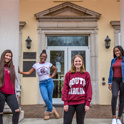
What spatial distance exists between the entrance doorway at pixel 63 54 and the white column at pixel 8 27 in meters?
3.53

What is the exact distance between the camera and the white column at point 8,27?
4398mm

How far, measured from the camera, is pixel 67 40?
8.10 meters

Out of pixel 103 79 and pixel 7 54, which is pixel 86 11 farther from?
pixel 7 54

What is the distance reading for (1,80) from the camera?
3240mm

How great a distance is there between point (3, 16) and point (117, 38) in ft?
16.8

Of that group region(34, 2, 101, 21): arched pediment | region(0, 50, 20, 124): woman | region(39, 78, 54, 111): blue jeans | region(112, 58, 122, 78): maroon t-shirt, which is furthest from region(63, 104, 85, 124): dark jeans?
region(34, 2, 101, 21): arched pediment

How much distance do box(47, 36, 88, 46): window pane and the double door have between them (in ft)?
0.64

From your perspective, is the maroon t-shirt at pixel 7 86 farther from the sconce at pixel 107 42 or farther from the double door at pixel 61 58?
the sconce at pixel 107 42

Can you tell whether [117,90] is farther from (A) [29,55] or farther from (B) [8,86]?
(A) [29,55]

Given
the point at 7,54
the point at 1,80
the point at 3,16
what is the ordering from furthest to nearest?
1. the point at 3,16
2. the point at 7,54
3. the point at 1,80

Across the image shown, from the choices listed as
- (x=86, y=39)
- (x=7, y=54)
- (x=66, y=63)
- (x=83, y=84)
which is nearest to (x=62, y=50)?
(x=66, y=63)

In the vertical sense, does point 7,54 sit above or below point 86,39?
below

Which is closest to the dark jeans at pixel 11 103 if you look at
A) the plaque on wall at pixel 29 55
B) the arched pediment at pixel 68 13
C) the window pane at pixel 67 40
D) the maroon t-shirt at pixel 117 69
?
the maroon t-shirt at pixel 117 69

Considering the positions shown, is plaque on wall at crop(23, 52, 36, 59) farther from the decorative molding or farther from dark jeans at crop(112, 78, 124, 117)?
dark jeans at crop(112, 78, 124, 117)
